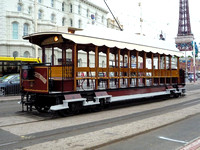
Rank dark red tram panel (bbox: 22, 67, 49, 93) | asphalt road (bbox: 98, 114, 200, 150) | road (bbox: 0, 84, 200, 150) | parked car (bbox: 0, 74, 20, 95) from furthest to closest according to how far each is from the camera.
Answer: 1. parked car (bbox: 0, 74, 20, 95)
2. dark red tram panel (bbox: 22, 67, 49, 93)
3. road (bbox: 0, 84, 200, 150)
4. asphalt road (bbox: 98, 114, 200, 150)

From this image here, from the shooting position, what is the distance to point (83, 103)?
32.3 feet

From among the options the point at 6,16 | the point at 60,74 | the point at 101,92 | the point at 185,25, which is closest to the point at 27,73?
the point at 60,74

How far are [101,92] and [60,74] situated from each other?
2059 mm

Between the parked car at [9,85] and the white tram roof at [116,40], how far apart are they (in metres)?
9.06

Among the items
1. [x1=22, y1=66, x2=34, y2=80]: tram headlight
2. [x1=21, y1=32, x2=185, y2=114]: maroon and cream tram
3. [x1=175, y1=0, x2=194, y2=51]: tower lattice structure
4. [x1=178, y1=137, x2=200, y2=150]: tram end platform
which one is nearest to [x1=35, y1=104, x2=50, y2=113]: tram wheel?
[x1=21, y1=32, x2=185, y2=114]: maroon and cream tram

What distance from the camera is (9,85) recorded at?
1862 centimetres

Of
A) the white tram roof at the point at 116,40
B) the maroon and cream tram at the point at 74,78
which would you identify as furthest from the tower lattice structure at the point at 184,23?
the maroon and cream tram at the point at 74,78

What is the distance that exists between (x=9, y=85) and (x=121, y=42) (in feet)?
35.5

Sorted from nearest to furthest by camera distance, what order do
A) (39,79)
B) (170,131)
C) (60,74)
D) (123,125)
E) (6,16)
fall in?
1. (170,131)
2. (123,125)
3. (39,79)
4. (60,74)
5. (6,16)

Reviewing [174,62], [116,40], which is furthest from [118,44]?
[174,62]

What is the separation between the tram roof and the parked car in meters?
8.72

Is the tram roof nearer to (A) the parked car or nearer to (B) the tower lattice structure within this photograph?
(A) the parked car

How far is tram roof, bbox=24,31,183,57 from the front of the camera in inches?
388

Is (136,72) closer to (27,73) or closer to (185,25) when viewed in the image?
(27,73)
